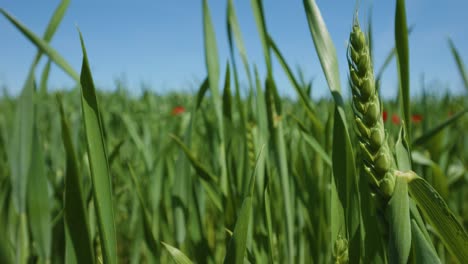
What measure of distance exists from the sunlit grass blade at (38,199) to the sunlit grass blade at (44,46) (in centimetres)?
10

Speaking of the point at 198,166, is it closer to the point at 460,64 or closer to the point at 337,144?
the point at 337,144

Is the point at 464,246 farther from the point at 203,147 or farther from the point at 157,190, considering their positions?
the point at 203,147

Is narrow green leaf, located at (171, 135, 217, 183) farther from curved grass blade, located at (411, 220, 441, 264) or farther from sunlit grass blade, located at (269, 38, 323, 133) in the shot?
curved grass blade, located at (411, 220, 441, 264)

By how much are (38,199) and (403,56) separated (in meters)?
0.41

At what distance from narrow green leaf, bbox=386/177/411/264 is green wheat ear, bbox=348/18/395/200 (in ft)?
0.05

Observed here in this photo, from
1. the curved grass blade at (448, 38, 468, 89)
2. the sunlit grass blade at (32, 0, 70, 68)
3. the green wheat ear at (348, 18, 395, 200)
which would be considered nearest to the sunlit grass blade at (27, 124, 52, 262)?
the sunlit grass blade at (32, 0, 70, 68)

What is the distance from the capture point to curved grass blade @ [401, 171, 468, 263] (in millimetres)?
287

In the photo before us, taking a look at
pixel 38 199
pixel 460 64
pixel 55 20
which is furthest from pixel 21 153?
pixel 460 64

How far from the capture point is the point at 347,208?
14.9 inches

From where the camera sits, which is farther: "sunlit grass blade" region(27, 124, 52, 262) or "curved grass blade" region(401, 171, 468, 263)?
"sunlit grass blade" region(27, 124, 52, 262)

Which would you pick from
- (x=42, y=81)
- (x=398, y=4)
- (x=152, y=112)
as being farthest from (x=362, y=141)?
(x=152, y=112)

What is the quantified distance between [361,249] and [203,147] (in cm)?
103

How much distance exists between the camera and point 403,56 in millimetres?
365

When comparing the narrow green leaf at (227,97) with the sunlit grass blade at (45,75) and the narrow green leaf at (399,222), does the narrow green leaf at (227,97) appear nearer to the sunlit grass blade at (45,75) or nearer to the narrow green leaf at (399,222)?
the sunlit grass blade at (45,75)
